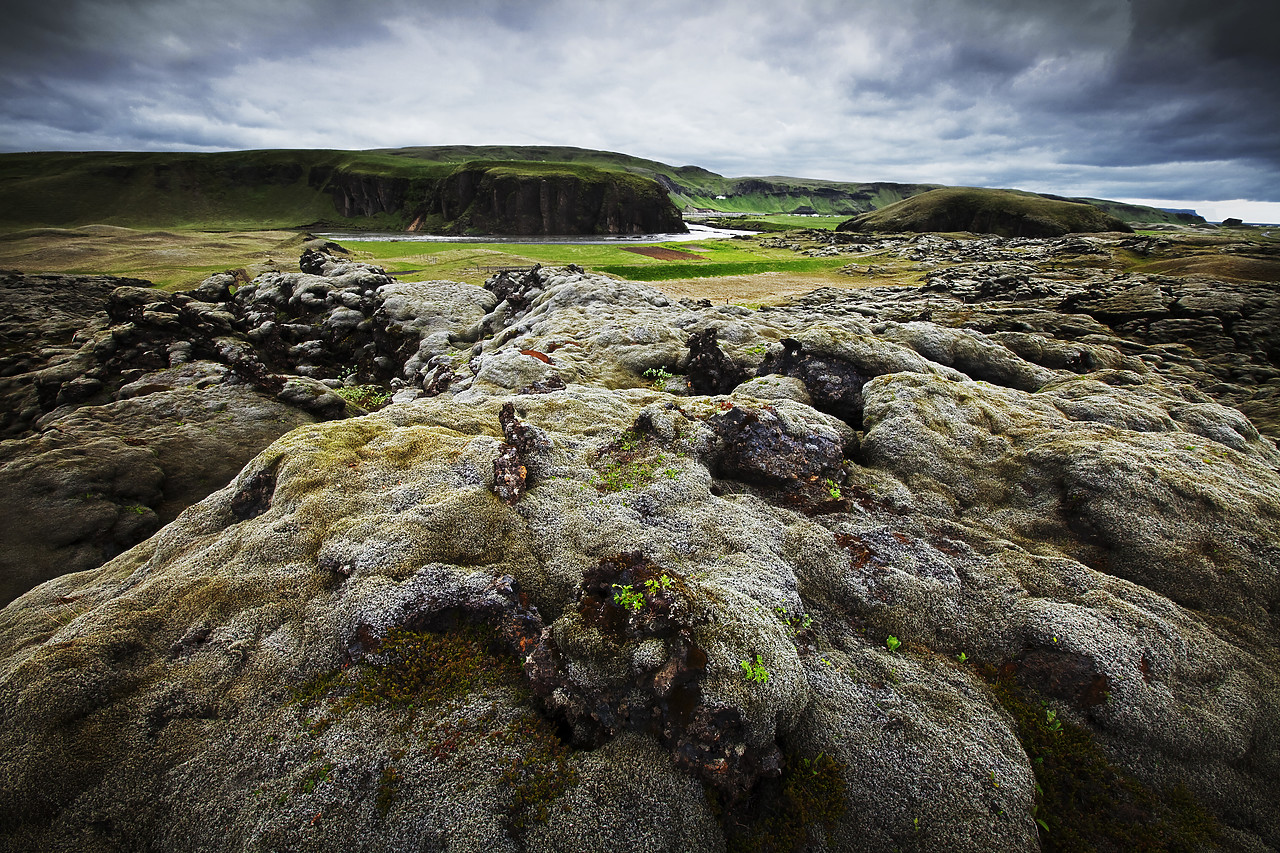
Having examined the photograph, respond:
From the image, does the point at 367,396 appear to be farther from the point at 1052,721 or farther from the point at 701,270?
the point at 701,270

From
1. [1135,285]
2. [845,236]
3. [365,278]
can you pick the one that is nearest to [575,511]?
[365,278]

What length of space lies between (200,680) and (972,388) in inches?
926

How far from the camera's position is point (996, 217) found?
17062 cm

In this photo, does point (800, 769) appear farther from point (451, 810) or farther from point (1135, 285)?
point (1135, 285)

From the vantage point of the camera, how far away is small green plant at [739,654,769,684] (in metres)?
7.98

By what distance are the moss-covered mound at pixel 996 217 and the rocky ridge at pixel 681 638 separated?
19108 centimetres

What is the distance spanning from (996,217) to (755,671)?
8555 inches

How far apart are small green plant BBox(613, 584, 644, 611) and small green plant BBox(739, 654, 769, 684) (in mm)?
1999

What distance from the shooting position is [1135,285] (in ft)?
154

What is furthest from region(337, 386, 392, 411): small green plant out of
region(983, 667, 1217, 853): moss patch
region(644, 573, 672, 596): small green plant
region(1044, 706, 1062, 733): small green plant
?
region(983, 667, 1217, 853): moss patch

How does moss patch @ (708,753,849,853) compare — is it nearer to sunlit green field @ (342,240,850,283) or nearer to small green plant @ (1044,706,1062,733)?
small green plant @ (1044,706,1062,733)

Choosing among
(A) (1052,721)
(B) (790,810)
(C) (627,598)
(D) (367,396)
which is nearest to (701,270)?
(D) (367,396)

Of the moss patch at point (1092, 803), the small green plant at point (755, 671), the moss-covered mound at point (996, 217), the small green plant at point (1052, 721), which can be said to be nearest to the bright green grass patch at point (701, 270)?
the small green plant at point (755, 671)

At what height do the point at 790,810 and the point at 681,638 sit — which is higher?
the point at 681,638
